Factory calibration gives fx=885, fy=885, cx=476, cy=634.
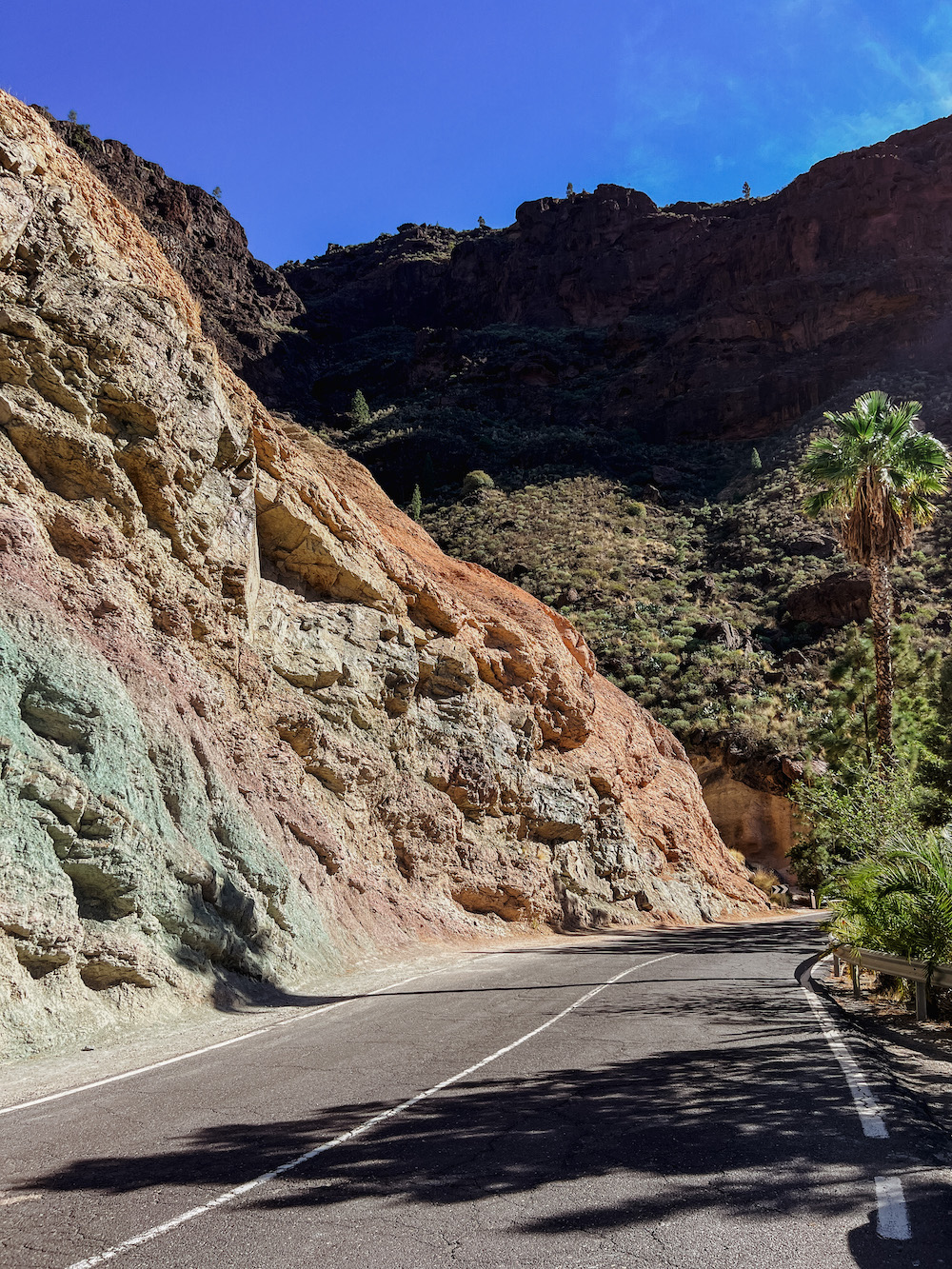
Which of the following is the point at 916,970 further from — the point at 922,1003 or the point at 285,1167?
the point at 285,1167

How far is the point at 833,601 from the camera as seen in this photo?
176ft

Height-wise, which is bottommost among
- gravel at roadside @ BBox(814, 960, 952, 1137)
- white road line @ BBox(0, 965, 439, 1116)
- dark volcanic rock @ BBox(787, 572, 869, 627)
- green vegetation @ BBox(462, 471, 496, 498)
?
gravel at roadside @ BBox(814, 960, 952, 1137)

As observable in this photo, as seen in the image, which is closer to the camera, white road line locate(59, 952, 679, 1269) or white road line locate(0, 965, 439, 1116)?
white road line locate(59, 952, 679, 1269)

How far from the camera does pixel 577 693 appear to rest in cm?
3055

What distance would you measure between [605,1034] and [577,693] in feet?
70.5

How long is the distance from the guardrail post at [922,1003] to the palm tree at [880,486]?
11.1m

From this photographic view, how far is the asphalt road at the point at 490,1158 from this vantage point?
4031mm

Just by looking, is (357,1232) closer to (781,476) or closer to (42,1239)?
(42,1239)

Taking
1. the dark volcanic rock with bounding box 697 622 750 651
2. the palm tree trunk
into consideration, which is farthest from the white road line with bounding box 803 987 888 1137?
the dark volcanic rock with bounding box 697 622 750 651

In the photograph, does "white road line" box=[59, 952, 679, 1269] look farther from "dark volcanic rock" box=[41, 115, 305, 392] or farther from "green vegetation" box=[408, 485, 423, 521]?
"dark volcanic rock" box=[41, 115, 305, 392]

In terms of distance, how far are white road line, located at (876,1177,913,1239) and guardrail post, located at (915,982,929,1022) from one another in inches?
227

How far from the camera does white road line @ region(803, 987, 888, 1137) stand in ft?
19.0

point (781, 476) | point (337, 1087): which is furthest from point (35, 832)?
point (781, 476)

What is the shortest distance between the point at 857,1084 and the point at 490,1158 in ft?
11.1
